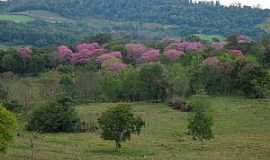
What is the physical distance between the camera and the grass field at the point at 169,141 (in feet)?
168

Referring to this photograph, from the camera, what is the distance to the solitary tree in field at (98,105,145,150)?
191 ft

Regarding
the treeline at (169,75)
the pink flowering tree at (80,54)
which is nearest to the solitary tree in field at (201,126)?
the treeline at (169,75)

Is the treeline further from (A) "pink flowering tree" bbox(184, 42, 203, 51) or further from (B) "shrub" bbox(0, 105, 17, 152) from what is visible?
(B) "shrub" bbox(0, 105, 17, 152)

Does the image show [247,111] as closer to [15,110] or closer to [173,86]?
[173,86]

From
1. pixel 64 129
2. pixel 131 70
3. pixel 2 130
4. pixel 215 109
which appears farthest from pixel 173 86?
pixel 2 130

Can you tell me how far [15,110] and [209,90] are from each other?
34782 mm

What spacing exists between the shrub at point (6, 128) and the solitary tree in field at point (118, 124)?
1369 cm

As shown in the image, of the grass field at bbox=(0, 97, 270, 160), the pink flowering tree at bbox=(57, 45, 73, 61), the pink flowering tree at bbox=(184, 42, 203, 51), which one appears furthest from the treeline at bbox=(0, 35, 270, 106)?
the grass field at bbox=(0, 97, 270, 160)

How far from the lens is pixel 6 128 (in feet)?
150

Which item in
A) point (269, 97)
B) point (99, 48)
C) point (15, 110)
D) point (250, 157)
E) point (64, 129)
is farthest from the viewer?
point (99, 48)

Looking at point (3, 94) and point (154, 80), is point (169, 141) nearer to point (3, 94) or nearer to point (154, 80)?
point (154, 80)

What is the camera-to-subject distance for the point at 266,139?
6325cm

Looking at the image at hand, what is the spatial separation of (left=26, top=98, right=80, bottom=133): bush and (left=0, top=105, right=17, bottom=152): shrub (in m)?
26.7

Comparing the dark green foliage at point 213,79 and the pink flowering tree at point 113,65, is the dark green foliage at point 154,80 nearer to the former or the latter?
the dark green foliage at point 213,79
